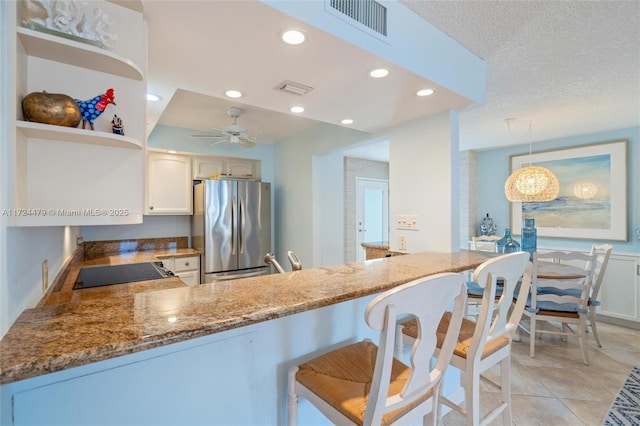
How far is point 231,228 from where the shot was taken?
11.5 ft

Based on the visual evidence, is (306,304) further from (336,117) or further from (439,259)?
(336,117)

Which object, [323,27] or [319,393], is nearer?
[319,393]

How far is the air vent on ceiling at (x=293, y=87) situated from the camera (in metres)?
1.70

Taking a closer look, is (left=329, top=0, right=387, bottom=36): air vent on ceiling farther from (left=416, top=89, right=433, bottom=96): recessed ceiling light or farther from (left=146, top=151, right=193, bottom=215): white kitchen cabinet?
(left=146, top=151, right=193, bottom=215): white kitchen cabinet

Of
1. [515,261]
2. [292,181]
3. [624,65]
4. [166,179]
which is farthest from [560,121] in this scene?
[166,179]

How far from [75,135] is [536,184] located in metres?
3.78

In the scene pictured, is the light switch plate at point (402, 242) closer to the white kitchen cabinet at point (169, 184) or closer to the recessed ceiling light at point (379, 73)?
the recessed ceiling light at point (379, 73)

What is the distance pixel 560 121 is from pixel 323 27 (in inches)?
132

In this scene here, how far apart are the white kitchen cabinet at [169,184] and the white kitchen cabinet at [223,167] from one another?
0.12 m

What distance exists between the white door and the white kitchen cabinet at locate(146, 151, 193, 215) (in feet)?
9.36

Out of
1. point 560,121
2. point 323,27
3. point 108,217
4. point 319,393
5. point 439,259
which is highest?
point 560,121

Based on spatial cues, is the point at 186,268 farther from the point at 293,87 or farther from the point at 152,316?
the point at 152,316

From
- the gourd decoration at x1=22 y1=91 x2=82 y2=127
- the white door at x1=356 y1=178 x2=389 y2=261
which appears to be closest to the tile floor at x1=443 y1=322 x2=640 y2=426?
the gourd decoration at x1=22 y1=91 x2=82 y2=127

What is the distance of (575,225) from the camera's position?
150 inches
